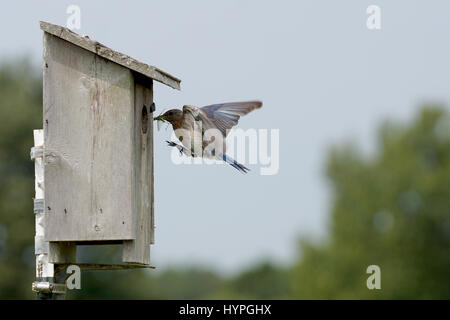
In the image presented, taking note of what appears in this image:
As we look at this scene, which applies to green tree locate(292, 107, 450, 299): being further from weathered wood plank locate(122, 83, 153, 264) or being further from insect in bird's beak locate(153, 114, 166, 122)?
weathered wood plank locate(122, 83, 153, 264)

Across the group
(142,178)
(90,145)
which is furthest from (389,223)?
(90,145)

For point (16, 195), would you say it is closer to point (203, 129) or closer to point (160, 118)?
point (160, 118)

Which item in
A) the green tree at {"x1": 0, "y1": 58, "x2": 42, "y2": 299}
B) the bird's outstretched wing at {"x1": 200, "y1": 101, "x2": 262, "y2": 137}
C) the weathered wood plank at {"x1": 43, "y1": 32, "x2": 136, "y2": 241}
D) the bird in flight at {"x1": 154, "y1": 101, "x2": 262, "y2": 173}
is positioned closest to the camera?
the weathered wood plank at {"x1": 43, "y1": 32, "x2": 136, "y2": 241}

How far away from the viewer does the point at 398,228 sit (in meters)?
40.0

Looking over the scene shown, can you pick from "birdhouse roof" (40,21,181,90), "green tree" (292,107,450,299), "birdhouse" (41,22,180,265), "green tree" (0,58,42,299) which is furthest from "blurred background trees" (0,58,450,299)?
"birdhouse roof" (40,21,181,90)

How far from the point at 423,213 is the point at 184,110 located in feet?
106

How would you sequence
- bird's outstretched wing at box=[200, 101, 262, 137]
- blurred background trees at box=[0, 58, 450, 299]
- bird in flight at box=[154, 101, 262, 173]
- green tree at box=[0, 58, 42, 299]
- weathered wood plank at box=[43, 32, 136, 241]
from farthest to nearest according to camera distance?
blurred background trees at box=[0, 58, 450, 299] → green tree at box=[0, 58, 42, 299] → bird's outstretched wing at box=[200, 101, 262, 137] → bird in flight at box=[154, 101, 262, 173] → weathered wood plank at box=[43, 32, 136, 241]

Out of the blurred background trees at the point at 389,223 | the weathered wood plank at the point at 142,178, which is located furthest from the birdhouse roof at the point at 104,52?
the blurred background trees at the point at 389,223

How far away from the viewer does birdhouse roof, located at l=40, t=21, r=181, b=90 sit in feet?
26.5

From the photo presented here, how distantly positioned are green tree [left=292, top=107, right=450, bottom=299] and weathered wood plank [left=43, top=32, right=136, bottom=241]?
31496 mm

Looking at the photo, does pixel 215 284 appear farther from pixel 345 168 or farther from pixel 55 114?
pixel 55 114

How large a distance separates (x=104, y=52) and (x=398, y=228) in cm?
3316

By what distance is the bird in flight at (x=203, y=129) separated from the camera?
8.56m
